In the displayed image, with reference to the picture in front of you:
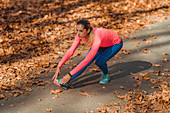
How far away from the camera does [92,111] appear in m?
4.37

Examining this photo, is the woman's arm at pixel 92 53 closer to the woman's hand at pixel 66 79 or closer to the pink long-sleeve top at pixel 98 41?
the pink long-sleeve top at pixel 98 41

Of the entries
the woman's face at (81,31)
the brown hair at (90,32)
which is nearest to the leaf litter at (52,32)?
the brown hair at (90,32)

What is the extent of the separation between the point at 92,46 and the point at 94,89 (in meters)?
1.11

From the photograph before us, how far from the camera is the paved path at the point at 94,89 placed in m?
4.53

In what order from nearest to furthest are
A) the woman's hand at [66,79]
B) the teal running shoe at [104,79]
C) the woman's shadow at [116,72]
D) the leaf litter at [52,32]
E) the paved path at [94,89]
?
the paved path at [94,89] → the woman's hand at [66,79] → the leaf litter at [52,32] → the teal running shoe at [104,79] → the woman's shadow at [116,72]

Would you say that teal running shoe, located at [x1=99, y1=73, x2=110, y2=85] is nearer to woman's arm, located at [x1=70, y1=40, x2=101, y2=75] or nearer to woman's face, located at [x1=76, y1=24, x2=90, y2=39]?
woman's arm, located at [x1=70, y1=40, x2=101, y2=75]

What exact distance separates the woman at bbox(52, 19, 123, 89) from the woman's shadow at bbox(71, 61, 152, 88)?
31 centimetres

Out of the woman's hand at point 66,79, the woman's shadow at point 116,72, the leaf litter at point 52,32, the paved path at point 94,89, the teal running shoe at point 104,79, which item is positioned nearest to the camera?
the paved path at point 94,89

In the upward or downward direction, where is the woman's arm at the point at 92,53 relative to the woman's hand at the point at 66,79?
upward

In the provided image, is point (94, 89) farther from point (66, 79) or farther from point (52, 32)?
point (52, 32)

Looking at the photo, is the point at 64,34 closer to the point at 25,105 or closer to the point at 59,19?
the point at 59,19

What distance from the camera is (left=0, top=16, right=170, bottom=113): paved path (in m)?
4.53

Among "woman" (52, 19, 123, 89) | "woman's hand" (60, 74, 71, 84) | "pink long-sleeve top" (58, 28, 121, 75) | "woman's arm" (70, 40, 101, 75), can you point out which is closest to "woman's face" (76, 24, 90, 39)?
"woman" (52, 19, 123, 89)

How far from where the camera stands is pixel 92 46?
4461 millimetres
